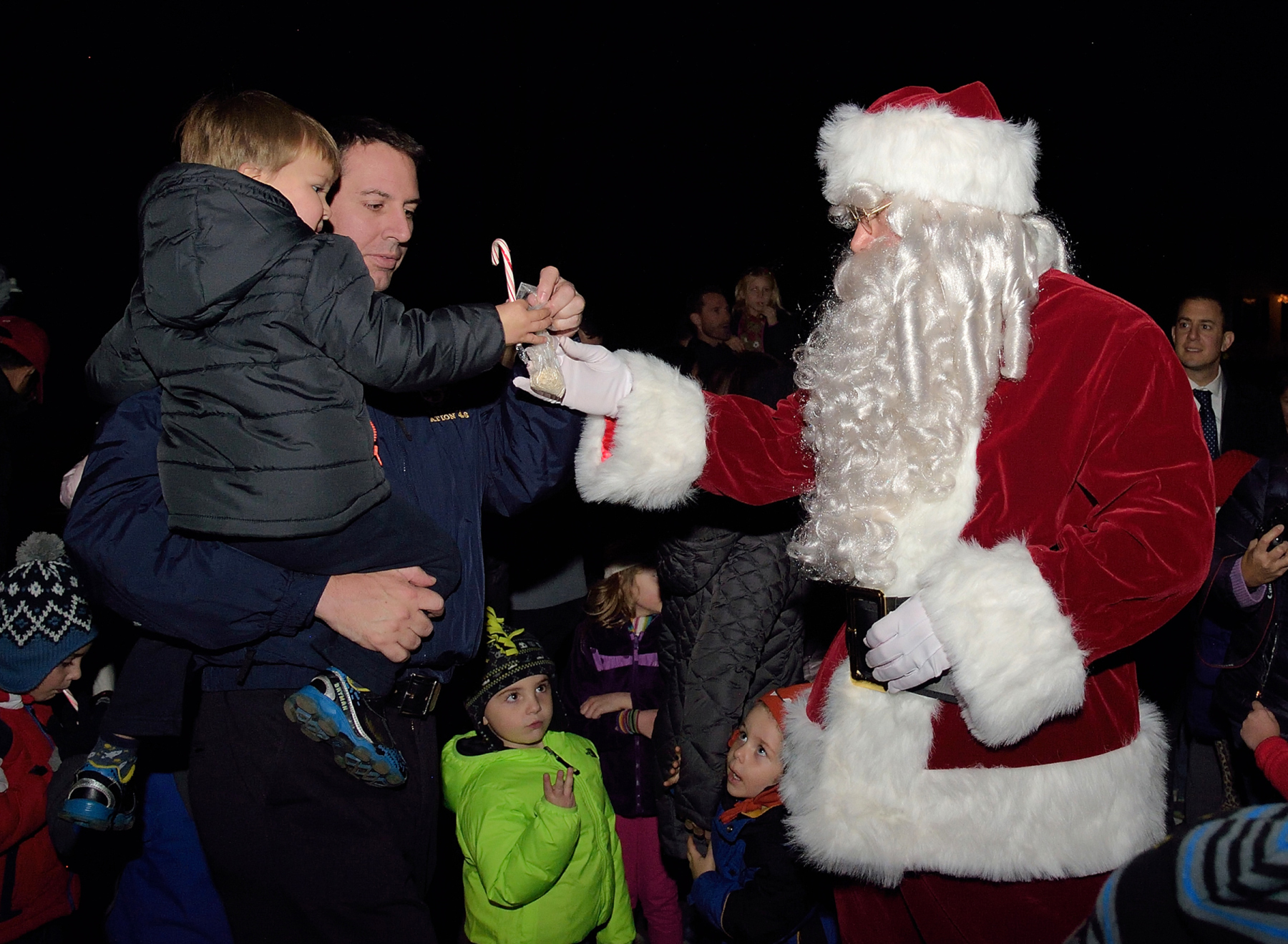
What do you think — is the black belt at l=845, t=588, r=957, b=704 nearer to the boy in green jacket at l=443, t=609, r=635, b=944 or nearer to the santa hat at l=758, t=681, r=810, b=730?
the santa hat at l=758, t=681, r=810, b=730

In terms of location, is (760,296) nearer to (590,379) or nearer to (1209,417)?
(1209,417)

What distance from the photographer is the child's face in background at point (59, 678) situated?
10.6ft

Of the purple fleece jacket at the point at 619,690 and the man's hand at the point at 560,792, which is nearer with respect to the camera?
the man's hand at the point at 560,792

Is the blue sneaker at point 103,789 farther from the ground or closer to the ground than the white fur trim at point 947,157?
closer to the ground

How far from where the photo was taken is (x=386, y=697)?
217cm

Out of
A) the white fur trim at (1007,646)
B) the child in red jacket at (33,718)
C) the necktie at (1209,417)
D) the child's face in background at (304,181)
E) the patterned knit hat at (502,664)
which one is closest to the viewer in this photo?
the white fur trim at (1007,646)

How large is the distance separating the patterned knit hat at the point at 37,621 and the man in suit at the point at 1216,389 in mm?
5438

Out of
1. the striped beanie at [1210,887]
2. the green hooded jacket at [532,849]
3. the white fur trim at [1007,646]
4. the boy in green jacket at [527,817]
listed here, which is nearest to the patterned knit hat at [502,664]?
the boy in green jacket at [527,817]

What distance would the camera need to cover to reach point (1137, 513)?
69.6 inches

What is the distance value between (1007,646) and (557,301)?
1.24 m

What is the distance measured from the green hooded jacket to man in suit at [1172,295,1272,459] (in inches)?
154

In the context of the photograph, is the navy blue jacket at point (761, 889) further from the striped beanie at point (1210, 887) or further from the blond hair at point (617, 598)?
the striped beanie at point (1210, 887)

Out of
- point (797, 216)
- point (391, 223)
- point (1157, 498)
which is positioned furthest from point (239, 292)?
point (797, 216)

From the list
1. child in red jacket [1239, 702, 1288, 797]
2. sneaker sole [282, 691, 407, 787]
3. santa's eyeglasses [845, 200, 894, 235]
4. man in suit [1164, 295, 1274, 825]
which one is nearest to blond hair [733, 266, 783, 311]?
man in suit [1164, 295, 1274, 825]
